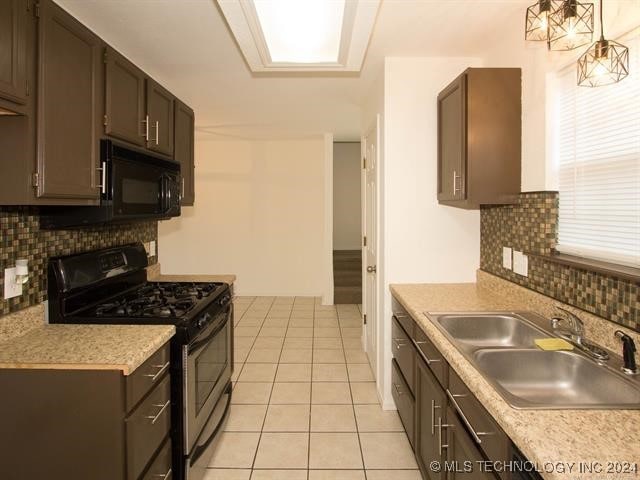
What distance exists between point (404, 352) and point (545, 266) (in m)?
0.86

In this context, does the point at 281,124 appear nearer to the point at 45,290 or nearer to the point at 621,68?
the point at 45,290

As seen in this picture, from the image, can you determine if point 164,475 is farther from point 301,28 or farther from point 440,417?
point 301,28

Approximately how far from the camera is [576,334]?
1.55m

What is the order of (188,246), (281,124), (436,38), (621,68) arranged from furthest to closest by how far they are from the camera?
(188,246) < (281,124) < (436,38) < (621,68)

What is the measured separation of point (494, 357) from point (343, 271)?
15.7ft

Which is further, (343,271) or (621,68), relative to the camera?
(343,271)

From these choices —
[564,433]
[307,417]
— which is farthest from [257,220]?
[564,433]

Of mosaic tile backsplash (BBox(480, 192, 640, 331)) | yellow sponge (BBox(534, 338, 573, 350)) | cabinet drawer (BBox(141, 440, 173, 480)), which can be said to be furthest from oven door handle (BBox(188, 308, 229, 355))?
mosaic tile backsplash (BBox(480, 192, 640, 331))

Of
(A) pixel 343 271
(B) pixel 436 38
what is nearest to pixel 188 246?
(A) pixel 343 271

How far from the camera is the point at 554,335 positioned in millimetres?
1633

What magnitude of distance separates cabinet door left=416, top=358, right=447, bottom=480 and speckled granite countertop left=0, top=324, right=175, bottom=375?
118 cm

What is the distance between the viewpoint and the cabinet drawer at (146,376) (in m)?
1.42

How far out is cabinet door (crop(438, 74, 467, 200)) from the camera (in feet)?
7.13

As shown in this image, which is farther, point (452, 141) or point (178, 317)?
point (452, 141)
